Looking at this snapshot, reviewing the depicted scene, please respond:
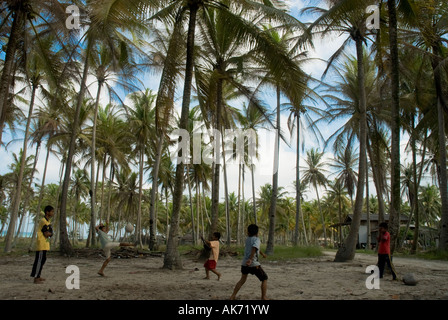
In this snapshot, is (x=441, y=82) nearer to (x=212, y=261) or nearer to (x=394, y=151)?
(x=394, y=151)

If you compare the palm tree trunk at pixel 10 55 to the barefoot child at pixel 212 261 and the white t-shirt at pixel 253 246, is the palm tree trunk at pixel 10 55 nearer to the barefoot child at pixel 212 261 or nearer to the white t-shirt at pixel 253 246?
the barefoot child at pixel 212 261

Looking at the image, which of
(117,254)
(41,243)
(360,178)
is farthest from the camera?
(117,254)

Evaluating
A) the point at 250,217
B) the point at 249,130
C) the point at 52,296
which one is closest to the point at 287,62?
the point at 52,296

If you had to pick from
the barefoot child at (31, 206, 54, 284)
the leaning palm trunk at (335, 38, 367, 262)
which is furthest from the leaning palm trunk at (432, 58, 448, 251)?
the barefoot child at (31, 206, 54, 284)

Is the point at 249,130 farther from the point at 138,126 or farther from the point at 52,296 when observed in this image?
the point at 52,296

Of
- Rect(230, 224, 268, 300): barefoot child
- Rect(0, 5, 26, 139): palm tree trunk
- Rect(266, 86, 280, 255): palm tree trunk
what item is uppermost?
Rect(0, 5, 26, 139): palm tree trunk

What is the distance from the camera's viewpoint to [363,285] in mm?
7621

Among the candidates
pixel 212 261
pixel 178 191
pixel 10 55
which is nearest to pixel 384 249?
pixel 212 261

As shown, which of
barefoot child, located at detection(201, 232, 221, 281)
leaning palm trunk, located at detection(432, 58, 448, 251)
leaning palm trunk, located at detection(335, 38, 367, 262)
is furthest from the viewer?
leaning palm trunk, located at detection(432, 58, 448, 251)

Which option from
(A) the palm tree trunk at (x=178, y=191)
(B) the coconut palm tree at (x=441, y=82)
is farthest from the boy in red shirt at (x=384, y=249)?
(B) the coconut palm tree at (x=441, y=82)

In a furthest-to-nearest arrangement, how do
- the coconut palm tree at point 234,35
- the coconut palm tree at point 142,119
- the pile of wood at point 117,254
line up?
1. the coconut palm tree at point 142,119
2. the pile of wood at point 117,254
3. the coconut palm tree at point 234,35

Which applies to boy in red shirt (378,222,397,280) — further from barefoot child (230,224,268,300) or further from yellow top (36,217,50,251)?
yellow top (36,217,50,251)
